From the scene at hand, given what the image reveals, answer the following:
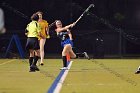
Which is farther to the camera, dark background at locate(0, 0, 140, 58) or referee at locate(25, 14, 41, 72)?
dark background at locate(0, 0, 140, 58)

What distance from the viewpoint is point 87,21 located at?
2769cm

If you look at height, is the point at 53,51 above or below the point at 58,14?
below

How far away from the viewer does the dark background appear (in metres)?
26.4

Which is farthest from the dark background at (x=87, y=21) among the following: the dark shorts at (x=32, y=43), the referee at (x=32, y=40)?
the dark shorts at (x=32, y=43)

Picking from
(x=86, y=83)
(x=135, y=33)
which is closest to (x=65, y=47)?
(x=86, y=83)

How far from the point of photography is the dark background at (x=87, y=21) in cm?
2642

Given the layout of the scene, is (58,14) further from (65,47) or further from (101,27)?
(65,47)

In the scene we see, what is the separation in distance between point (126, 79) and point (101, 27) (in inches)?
605

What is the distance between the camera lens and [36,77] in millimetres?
13016

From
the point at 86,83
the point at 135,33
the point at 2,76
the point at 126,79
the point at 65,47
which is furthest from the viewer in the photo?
the point at 135,33

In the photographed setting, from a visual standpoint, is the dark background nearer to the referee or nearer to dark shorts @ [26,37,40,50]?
the referee

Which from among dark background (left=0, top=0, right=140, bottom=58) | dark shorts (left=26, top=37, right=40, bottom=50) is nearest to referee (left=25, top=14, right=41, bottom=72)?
dark shorts (left=26, top=37, right=40, bottom=50)

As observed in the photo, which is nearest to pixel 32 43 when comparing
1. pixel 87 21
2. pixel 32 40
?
pixel 32 40

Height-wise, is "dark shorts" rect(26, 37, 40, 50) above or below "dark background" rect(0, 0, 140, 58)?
below
